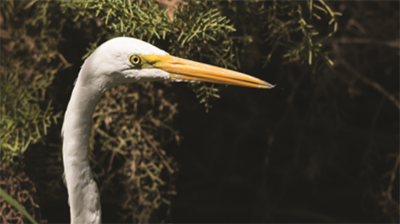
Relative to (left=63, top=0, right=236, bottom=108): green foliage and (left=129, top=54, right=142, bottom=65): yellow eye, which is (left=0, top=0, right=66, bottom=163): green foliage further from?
(left=129, top=54, right=142, bottom=65): yellow eye

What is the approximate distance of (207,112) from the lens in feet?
2.24

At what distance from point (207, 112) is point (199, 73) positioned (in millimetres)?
172

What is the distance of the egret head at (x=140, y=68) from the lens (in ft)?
1.64

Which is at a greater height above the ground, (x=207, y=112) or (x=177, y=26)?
(x=177, y=26)

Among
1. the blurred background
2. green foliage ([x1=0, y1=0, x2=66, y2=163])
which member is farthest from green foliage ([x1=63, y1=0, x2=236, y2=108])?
green foliage ([x1=0, y1=0, x2=66, y2=163])

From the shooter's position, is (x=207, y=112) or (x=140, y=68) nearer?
(x=140, y=68)

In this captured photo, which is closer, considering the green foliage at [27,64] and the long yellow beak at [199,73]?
the long yellow beak at [199,73]

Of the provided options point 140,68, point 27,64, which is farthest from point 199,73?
point 27,64

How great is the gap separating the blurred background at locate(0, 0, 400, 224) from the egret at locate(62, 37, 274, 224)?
0.26 ft

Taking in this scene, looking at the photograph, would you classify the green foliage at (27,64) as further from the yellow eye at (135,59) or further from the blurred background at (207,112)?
the yellow eye at (135,59)

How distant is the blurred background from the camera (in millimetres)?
655

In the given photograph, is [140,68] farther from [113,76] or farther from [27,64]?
[27,64]

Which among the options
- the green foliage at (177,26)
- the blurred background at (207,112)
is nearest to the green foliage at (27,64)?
the blurred background at (207,112)

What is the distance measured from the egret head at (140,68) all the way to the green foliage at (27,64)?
22 cm
